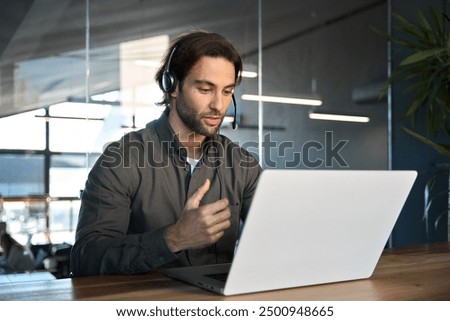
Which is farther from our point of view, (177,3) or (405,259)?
(177,3)

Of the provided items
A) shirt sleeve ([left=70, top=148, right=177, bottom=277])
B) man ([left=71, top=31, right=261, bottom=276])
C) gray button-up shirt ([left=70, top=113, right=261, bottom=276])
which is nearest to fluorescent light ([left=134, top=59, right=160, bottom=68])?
man ([left=71, top=31, right=261, bottom=276])

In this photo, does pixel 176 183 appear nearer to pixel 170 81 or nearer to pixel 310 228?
pixel 170 81

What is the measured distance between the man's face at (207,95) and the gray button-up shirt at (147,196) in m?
0.08

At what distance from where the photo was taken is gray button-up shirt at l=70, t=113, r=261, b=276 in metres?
1.54

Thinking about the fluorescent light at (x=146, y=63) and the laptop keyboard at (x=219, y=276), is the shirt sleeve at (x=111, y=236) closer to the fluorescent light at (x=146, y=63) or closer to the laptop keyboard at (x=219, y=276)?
the laptop keyboard at (x=219, y=276)

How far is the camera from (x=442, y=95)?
12.3 ft

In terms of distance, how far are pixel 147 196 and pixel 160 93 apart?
2.05m

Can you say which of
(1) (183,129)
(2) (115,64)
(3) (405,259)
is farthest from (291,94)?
(3) (405,259)

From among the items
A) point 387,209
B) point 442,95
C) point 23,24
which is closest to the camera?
point 387,209

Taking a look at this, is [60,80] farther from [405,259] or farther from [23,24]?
[405,259]

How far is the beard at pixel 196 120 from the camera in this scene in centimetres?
221

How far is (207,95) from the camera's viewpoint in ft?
7.43

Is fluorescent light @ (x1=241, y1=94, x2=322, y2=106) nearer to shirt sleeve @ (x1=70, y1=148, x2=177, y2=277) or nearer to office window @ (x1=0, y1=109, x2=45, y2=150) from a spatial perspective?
office window @ (x1=0, y1=109, x2=45, y2=150)
